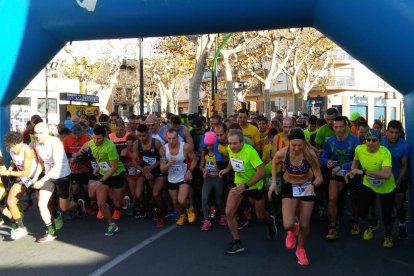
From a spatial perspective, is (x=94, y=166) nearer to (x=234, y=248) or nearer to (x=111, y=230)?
(x=111, y=230)

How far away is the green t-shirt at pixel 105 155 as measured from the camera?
23.0 feet

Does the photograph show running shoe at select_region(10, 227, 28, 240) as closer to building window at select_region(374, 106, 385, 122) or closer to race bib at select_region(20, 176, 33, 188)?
race bib at select_region(20, 176, 33, 188)

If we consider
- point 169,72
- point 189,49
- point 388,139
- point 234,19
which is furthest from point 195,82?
point 169,72

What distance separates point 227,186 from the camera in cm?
780

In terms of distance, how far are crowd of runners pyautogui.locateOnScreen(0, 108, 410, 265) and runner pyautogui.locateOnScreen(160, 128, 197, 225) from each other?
0.02m

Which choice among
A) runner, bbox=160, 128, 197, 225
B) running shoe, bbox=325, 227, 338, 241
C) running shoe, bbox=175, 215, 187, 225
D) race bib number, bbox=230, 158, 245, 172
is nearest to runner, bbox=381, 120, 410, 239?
running shoe, bbox=325, 227, 338, 241

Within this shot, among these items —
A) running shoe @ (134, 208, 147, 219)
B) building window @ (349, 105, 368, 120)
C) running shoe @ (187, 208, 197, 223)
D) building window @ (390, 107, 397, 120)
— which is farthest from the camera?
building window @ (390, 107, 397, 120)

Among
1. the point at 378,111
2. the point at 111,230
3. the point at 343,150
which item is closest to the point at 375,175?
the point at 343,150

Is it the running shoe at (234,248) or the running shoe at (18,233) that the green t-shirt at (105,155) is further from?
the running shoe at (234,248)

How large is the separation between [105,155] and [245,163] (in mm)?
2333

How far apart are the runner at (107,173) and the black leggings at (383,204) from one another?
11.6ft

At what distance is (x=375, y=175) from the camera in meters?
5.84

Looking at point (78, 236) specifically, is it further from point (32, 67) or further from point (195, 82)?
point (195, 82)

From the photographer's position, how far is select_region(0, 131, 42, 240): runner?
6465 mm
